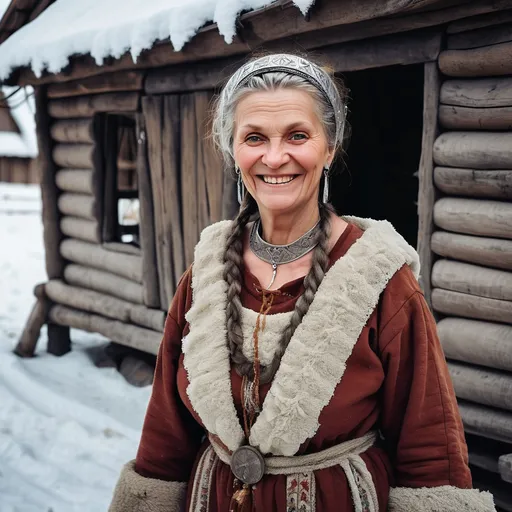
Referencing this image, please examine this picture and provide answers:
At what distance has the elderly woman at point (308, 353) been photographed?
1603mm

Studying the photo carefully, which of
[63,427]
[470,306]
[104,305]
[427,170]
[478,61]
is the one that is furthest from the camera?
[104,305]

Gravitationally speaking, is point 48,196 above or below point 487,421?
above

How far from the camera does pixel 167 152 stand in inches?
206

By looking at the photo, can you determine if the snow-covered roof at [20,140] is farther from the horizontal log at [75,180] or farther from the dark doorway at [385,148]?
the dark doorway at [385,148]

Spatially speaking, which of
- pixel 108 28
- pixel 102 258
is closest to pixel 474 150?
pixel 108 28

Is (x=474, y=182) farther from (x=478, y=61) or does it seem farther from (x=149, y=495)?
(x=149, y=495)

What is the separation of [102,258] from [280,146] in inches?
190

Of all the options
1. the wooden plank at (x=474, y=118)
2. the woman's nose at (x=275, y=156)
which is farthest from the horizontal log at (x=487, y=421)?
the woman's nose at (x=275, y=156)

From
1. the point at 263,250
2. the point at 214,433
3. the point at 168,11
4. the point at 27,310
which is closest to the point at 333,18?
the point at 168,11

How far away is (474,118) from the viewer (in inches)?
133

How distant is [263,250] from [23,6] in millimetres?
6305

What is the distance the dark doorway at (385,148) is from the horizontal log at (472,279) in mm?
2046

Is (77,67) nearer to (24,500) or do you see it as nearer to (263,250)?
(24,500)

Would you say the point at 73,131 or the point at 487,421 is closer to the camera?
the point at 487,421
